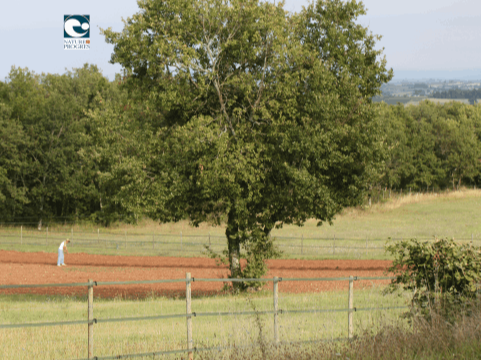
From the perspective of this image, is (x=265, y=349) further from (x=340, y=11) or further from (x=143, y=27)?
(x=340, y=11)

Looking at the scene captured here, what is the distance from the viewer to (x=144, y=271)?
1216 inches

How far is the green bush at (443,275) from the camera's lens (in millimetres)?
9242

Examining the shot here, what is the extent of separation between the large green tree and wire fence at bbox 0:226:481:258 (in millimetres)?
17503

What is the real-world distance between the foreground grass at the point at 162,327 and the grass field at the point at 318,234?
66.8 ft

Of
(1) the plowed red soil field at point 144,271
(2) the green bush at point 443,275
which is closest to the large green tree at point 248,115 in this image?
(1) the plowed red soil field at point 144,271

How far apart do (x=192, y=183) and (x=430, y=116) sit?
87.2 metres

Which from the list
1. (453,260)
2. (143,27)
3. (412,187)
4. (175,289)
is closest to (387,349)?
(453,260)

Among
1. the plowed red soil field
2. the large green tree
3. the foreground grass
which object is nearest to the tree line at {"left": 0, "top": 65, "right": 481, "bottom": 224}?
the plowed red soil field

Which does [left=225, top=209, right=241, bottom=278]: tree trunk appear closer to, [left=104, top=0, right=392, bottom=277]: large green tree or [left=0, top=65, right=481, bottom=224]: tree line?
[left=104, top=0, right=392, bottom=277]: large green tree

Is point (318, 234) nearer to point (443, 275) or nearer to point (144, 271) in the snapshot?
point (144, 271)

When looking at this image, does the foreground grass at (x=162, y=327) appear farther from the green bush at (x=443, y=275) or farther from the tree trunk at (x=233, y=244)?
the tree trunk at (x=233, y=244)

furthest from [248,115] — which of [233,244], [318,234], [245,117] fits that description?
[318,234]

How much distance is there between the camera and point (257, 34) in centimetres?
1788

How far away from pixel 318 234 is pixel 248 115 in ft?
113
